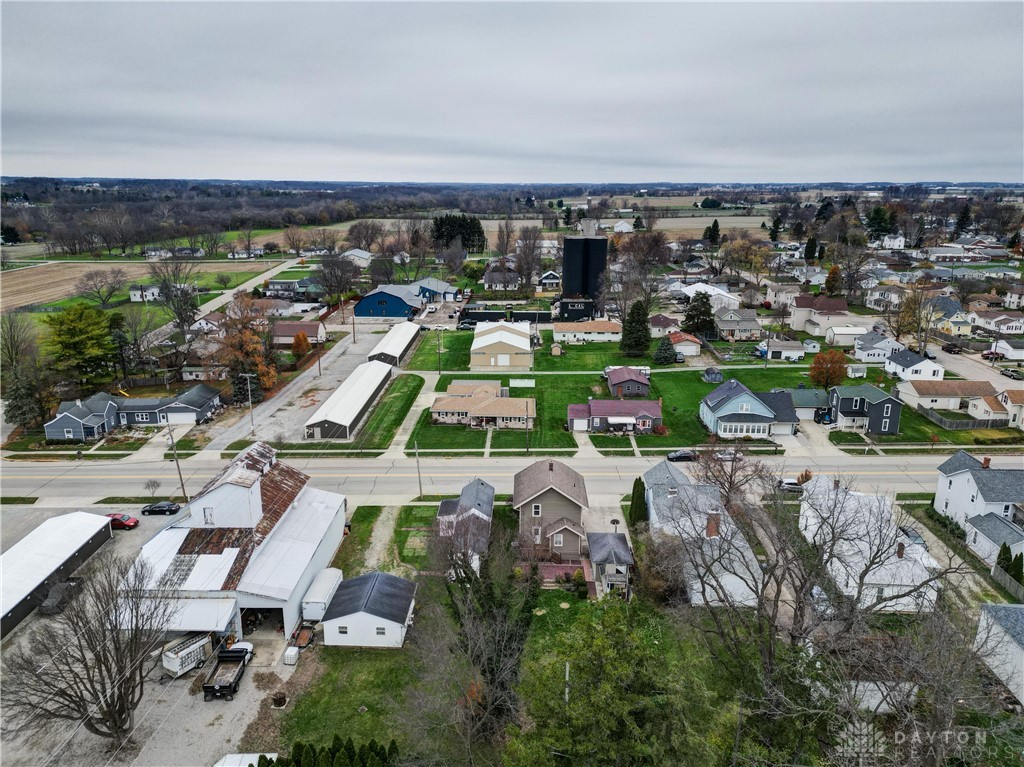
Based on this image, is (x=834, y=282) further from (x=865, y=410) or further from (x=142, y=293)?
(x=142, y=293)

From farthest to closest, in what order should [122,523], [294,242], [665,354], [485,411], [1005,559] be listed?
1. [294,242]
2. [665,354]
3. [485,411]
4. [122,523]
5. [1005,559]

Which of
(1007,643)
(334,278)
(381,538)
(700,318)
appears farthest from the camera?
(334,278)

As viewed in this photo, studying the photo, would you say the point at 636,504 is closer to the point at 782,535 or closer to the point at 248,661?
the point at 782,535

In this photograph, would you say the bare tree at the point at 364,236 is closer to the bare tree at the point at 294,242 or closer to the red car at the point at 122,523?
the bare tree at the point at 294,242

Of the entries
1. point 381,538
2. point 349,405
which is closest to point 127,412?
point 349,405

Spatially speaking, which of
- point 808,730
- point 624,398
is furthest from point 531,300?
point 808,730

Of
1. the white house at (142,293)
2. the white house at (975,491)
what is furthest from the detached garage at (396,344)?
the white house at (975,491)
